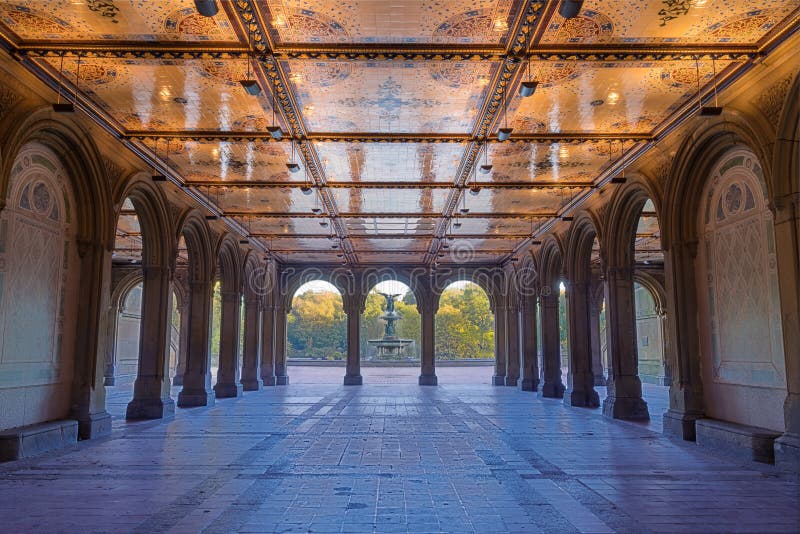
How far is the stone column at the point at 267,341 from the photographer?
2355 cm

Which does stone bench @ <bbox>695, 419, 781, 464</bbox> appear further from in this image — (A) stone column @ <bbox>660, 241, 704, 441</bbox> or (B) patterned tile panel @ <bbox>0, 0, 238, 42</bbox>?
(B) patterned tile panel @ <bbox>0, 0, 238, 42</bbox>

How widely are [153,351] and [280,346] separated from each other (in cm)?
1212

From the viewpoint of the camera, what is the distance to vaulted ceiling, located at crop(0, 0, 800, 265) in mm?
6598

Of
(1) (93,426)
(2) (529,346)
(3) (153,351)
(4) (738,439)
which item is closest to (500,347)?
(2) (529,346)

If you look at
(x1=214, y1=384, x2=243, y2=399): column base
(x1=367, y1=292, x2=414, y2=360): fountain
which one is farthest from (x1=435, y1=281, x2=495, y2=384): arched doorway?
(x1=214, y1=384, x2=243, y2=399): column base

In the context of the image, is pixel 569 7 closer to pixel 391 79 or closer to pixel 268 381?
pixel 391 79

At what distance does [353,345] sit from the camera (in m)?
24.0

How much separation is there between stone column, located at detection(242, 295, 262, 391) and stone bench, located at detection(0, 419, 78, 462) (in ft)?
39.1

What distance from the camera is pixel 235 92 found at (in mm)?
8508

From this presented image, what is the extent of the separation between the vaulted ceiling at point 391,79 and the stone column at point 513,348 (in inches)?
411

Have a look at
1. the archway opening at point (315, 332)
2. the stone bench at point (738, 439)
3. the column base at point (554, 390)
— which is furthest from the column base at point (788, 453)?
the archway opening at point (315, 332)

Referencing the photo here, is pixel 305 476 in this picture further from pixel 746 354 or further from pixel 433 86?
pixel 746 354

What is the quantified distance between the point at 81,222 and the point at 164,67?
3475 millimetres

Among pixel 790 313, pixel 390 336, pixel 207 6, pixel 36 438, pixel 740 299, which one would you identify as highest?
pixel 207 6
